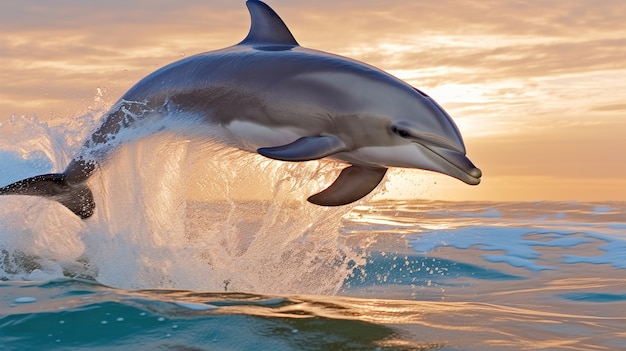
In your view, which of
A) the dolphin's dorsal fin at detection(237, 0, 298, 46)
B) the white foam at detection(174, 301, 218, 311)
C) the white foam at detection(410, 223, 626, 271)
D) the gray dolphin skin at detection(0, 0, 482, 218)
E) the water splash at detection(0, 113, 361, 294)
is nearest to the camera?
the white foam at detection(174, 301, 218, 311)

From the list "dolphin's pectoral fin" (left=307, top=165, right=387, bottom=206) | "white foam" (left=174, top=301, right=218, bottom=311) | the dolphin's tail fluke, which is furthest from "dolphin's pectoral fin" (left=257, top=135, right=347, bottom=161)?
the dolphin's tail fluke

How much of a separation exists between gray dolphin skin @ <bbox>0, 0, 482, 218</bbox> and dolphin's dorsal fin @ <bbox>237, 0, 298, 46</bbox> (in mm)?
11

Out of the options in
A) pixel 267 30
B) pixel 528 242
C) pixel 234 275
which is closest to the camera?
pixel 267 30

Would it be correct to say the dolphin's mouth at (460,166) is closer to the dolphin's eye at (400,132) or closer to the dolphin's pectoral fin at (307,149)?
the dolphin's eye at (400,132)

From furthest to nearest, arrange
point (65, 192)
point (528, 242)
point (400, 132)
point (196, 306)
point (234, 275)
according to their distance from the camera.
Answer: point (528, 242) → point (65, 192) → point (234, 275) → point (400, 132) → point (196, 306)

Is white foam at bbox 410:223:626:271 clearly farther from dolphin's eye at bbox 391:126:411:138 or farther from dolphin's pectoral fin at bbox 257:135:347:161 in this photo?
dolphin's pectoral fin at bbox 257:135:347:161

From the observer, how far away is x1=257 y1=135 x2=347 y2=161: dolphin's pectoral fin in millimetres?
6280

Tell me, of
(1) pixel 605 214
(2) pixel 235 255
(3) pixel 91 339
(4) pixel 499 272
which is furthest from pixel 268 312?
(1) pixel 605 214

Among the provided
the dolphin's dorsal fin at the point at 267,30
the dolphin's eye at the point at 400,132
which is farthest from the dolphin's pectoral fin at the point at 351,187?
the dolphin's dorsal fin at the point at 267,30

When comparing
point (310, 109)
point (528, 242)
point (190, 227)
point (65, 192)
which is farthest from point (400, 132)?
point (528, 242)

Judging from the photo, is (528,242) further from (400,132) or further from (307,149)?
(307,149)

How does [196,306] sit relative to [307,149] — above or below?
below

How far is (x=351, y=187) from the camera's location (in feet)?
23.4

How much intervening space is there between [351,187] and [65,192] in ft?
11.1
